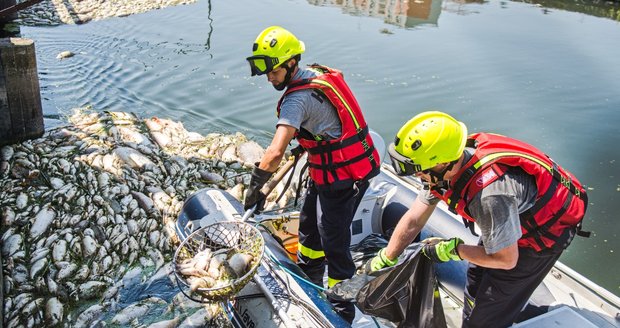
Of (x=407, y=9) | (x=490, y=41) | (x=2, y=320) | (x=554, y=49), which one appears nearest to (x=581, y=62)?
(x=554, y=49)

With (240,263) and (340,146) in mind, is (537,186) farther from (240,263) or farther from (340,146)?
(240,263)

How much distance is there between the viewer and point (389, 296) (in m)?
3.25

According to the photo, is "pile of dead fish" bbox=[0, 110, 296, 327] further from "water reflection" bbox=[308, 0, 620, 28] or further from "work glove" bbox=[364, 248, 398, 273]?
"water reflection" bbox=[308, 0, 620, 28]

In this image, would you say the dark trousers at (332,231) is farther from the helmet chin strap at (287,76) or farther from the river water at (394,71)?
the river water at (394,71)

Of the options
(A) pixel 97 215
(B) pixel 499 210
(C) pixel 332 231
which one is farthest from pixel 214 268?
(A) pixel 97 215

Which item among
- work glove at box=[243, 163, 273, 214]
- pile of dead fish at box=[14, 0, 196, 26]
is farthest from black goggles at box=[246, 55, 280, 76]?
pile of dead fish at box=[14, 0, 196, 26]

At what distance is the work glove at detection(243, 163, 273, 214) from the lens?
3.43 meters

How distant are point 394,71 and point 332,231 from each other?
902 centimetres

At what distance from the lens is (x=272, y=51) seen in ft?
10.8

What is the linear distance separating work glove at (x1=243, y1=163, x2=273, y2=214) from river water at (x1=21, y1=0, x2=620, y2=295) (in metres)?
4.57

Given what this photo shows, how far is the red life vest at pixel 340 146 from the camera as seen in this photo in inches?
137

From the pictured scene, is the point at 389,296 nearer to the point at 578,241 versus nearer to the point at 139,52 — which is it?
the point at 578,241

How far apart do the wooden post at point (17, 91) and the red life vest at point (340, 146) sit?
443 cm

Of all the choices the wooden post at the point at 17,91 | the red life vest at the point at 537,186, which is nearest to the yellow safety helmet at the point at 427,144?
the red life vest at the point at 537,186
